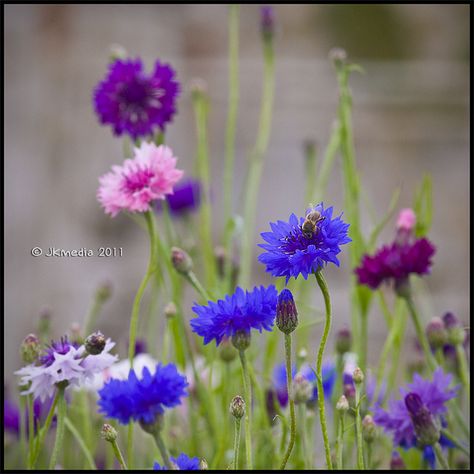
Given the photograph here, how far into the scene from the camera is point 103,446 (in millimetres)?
966

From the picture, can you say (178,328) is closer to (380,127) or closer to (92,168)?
(92,168)

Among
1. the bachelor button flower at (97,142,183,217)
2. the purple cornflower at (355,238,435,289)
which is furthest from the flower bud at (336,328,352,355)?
the bachelor button flower at (97,142,183,217)

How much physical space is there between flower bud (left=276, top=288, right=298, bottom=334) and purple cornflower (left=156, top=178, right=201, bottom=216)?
1.41 feet

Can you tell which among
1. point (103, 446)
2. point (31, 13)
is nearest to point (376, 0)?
point (103, 446)

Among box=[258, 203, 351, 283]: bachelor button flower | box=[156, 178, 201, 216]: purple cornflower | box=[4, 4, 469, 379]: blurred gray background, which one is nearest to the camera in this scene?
box=[258, 203, 351, 283]: bachelor button flower

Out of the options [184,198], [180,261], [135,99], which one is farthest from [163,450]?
[184,198]

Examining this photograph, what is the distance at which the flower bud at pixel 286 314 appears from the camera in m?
0.36

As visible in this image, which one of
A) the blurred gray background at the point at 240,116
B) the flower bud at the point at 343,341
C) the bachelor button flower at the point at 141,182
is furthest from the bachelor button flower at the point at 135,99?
the blurred gray background at the point at 240,116

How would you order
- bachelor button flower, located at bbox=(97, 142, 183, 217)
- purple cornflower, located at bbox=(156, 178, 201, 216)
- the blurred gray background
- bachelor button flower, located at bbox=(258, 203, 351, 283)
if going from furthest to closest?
the blurred gray background < purple cornflower, located at bbox=(156, 178, 201, 216) < bachelor button flower, located at bbox=(97, 142, 183, 217) < bachelor button flower, located at bbox=(258, 203, 351, 283)

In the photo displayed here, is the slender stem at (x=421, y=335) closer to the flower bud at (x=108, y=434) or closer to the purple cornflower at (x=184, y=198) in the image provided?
the flower bud at (x=108, y=434)

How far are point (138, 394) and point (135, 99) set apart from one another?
0.25 metres

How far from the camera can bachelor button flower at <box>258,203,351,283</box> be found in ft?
1.11

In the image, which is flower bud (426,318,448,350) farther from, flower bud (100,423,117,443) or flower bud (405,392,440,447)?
flower bud (100,423,117,443)

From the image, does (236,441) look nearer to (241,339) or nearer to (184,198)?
(241,339)
